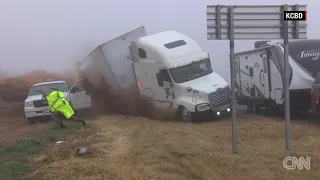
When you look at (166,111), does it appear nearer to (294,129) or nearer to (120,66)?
(120,66)

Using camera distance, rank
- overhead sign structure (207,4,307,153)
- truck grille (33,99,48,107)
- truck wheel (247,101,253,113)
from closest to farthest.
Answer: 1. overhead sign structure (207,4,307,153)
2. truck grille (33,99,48,107)
3. truck wheel (247,101,253,113)

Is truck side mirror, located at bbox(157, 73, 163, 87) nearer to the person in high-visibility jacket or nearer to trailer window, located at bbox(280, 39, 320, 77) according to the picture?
the person in high-visibility jacket

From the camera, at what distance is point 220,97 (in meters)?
20.3

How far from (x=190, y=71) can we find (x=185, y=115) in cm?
189

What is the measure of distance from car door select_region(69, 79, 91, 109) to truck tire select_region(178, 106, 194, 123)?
483cm

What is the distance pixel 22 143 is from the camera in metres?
13.1

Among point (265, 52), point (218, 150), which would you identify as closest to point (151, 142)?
point (218, 150)

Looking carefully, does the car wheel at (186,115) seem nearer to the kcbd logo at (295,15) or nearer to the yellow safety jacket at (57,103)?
the yellow safety jacket at (57,103)

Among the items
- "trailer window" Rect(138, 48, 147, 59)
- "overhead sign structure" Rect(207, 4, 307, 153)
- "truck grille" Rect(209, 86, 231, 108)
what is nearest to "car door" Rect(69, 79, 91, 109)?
"trailer window" Rect(138, 48, 147, 59)

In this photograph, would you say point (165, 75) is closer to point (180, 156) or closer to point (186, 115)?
point (186, 115)

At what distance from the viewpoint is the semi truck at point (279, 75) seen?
19641 mm

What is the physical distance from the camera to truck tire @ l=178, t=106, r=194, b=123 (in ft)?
65.8

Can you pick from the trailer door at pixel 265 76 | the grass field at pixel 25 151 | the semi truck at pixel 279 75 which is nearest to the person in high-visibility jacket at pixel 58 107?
the grass field at pixel 25 151

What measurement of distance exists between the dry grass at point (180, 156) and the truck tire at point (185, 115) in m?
4.12
